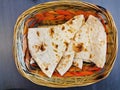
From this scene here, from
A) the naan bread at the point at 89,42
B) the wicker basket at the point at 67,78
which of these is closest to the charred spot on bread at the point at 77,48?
the naan bread at the point at 89,42

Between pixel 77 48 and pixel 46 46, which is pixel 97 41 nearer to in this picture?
pixel 77 48

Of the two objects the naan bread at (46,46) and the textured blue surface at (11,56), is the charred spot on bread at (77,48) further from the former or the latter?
the textured blue surface at (11,56)

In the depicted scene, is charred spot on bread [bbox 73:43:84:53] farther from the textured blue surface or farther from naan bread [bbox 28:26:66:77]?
the textured blue surface

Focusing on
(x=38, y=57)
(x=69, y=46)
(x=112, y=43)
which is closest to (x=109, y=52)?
(x=112, y=43)

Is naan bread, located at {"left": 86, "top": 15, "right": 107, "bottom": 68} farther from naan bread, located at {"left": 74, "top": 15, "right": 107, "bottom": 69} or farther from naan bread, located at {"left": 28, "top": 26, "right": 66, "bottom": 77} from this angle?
naan bread, located at {"left": 28, "top": 26, "right": 66, "bottom": 77}

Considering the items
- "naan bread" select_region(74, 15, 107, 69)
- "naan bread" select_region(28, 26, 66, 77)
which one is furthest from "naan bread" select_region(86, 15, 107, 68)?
"naan bread" select_region(28, 26, 66, 77)

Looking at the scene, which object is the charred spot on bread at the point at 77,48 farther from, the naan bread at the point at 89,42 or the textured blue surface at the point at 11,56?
the textured blue surface at the point at 11,56
